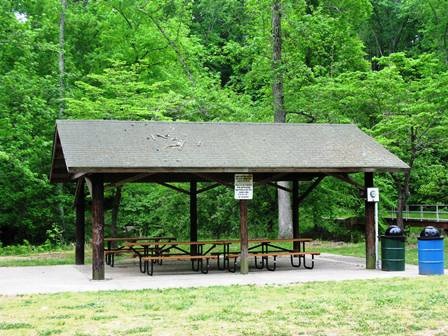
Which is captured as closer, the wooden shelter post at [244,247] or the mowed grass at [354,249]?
the wooden shelter post at [244,247]

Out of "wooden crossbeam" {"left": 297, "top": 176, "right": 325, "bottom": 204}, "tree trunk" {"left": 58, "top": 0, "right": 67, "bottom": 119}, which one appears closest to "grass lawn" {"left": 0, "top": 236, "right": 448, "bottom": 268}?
"wooden crossbeam" {"left": 297, "top": 176, "right": 325, "bottom": 204}

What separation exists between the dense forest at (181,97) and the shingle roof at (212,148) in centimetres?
105

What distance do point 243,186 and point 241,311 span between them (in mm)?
5740

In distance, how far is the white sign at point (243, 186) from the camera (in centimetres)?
1467

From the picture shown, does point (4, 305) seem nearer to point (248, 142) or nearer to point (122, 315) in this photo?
point (122, 315)

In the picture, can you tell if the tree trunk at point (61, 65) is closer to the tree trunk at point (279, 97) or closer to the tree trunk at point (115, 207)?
the tree trunk at point (115, 207)

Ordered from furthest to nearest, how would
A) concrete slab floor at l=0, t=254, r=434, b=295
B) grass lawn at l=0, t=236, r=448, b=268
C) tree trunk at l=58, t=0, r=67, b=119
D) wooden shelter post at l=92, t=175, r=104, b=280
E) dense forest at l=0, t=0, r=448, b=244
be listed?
1. tree trunk at l=58, t=0, r=67, b=119
2. dense forest at l=0, t=0, r=448, b=244
3. grass lawn at l=0, t=236, r=448, b=268
4. wooden shelter post at l=92, t=175, r=104, b=280
5. concrete slab floor at l=0, t=254, r=434, b=295

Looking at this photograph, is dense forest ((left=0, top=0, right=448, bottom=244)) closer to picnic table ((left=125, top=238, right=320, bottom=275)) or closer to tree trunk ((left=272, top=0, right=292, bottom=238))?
tree trunk ((left=272, top=0, right=292, bottom=238))

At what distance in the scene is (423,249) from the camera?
13.9 m

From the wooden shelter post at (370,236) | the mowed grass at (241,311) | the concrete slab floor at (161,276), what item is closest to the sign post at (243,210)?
the concrete slab floor at (161,276)

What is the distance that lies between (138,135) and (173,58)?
18.3 meters

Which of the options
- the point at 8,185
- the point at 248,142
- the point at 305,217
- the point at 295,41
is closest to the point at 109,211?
the point at 8,185

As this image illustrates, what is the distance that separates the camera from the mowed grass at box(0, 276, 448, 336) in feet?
26.2

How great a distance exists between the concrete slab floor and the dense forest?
3653 mm
